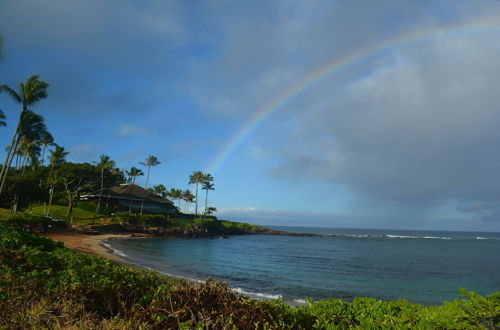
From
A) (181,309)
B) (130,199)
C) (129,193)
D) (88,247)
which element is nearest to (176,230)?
(130,199)

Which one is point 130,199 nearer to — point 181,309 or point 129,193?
point 129,193

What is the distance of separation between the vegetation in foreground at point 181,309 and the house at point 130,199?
74.1 m

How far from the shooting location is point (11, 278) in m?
5.70

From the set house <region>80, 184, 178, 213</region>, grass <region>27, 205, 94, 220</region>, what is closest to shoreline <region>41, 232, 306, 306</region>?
grass <region>27, 205, 94, 220</region>

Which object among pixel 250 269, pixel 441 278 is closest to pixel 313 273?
pixel 250 269

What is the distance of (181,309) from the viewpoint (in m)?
4.52

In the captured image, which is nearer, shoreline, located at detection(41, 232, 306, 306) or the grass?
shoreline, located at detection(41, 232, 306, 306)

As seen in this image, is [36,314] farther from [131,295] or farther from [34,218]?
[34,218]

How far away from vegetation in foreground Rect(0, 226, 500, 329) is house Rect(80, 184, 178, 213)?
74.1 meters

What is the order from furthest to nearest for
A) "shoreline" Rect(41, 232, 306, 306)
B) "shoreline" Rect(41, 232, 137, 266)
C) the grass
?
the grass < "shoreline" Rect(41, 232, 137, 266) < "shoreline" Rect(41, 232, 306, 306)

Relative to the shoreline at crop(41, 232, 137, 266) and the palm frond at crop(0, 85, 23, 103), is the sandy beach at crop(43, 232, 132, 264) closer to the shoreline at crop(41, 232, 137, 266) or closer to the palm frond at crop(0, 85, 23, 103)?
the shoreline at crop(41, 232, 137, 266)

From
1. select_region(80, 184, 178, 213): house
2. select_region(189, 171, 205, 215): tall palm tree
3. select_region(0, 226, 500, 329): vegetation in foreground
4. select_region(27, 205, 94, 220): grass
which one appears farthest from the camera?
select_region(189, 171, 205, 215): tall palm tree

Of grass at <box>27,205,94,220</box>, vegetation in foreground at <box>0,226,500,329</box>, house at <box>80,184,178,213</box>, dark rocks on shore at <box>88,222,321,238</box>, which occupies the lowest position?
dark rocks on shore at <box>88,222,321,238</box>

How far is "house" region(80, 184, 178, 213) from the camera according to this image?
77.3 metres
